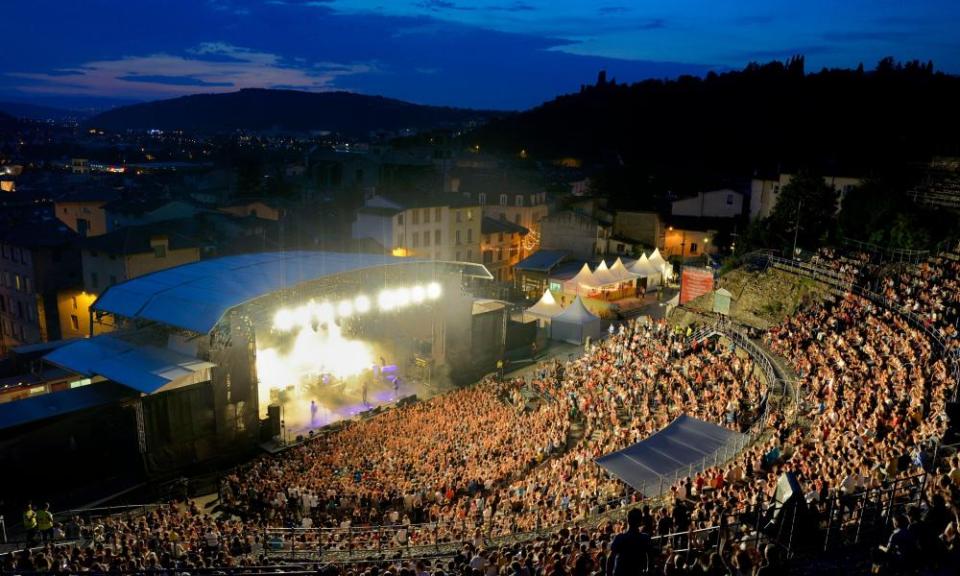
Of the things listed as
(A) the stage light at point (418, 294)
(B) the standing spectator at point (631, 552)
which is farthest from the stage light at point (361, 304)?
(B) the standing spectator at point (631, 552)

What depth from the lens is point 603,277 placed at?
1401 inches

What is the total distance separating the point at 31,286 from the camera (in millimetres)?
33031

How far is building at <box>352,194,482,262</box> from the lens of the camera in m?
39.8

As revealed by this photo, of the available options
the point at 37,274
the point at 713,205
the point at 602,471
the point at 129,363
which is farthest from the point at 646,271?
the point at 37,274

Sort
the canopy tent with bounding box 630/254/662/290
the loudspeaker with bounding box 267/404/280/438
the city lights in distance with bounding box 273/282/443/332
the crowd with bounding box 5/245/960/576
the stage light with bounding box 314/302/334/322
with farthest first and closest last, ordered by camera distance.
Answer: the canopy tent with bounding box 630/254/662/290, the stage light with bounding box 314/302/334/322, the city lights in distance with bounding box 273/282/443/332, the loudspeaker with bounding box 267/404/280/438, the crowd with bounding box 5/245/960/576

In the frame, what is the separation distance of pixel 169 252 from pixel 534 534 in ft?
89.9

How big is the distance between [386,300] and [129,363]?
9346 mm

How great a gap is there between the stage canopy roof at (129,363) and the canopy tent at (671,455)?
12.0 meters

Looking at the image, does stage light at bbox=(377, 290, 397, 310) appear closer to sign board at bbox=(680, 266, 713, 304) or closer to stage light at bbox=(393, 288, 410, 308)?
stage light at bbox=(393, 288, 410, 308)

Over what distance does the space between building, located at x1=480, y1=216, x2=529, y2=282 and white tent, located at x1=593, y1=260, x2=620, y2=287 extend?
10.2m

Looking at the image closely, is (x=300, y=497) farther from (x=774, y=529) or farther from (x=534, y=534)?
(x=774, y=529)

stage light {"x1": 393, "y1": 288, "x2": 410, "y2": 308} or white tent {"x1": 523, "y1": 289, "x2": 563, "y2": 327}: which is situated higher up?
stage light {"x1": 393, "y1": 288, "x2": 410, "y2": 308}

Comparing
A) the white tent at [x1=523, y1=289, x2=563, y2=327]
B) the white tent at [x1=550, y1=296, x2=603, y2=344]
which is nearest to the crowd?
the white tent at [x1=550, y1=296, x2=603, y2=344]

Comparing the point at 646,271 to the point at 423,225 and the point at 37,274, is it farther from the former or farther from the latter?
the point at 37,274
